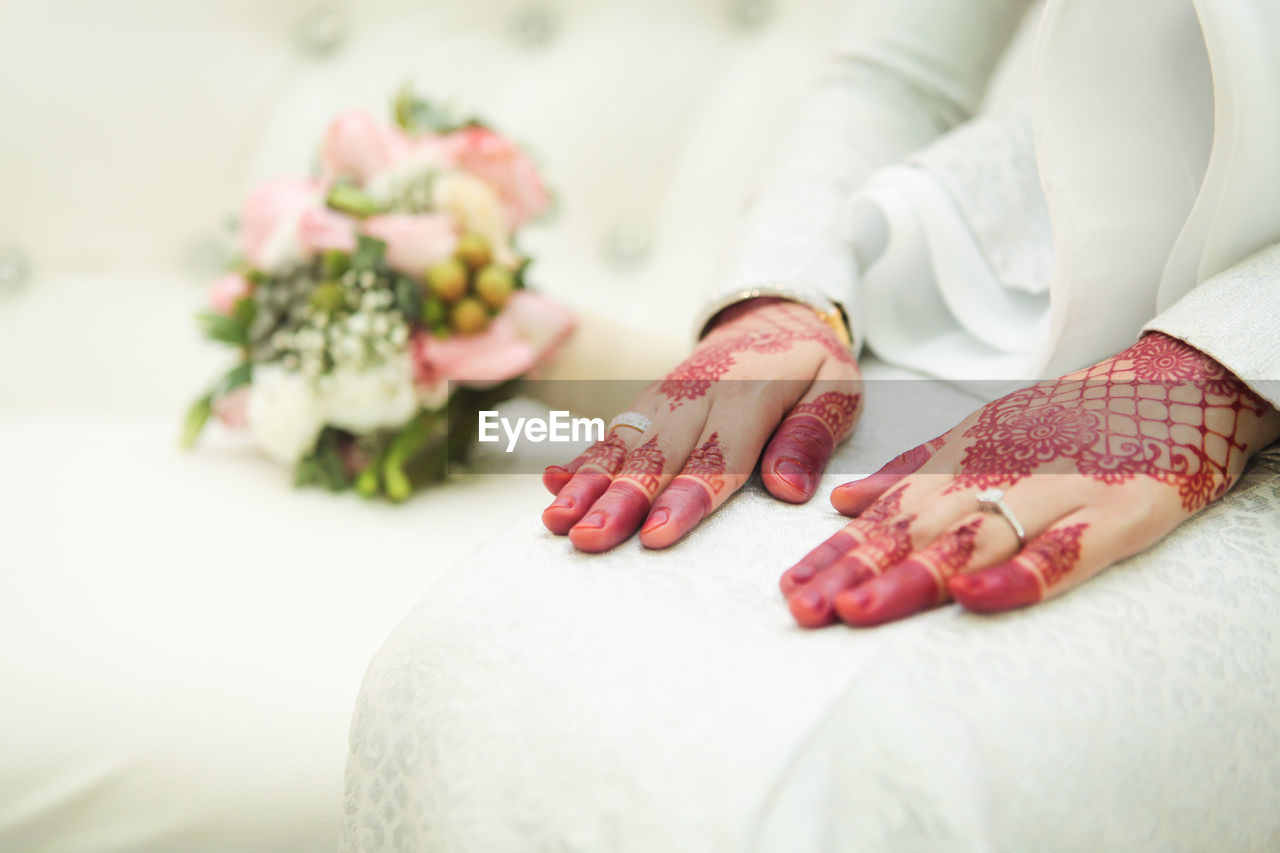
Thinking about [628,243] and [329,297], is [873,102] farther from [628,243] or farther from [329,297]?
[329,297]

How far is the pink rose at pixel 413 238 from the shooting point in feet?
2.62

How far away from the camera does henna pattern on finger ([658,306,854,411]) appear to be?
59 cm

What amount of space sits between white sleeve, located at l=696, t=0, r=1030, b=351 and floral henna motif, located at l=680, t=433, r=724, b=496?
29 centimetres

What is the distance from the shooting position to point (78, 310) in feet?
3.92

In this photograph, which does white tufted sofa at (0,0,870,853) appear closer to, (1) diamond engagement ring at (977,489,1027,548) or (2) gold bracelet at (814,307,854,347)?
(2) gold bracelet at (814,307,854,347)

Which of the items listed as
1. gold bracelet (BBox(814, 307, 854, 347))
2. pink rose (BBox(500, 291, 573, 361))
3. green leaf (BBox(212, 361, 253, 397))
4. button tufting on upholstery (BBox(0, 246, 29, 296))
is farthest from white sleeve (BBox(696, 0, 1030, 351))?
button tufting on upholstery (BBox(0, 246, 29, 296))

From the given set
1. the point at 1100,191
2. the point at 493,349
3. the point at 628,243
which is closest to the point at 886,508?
the point at 1100,191

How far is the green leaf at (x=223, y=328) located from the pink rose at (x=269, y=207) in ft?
0.21

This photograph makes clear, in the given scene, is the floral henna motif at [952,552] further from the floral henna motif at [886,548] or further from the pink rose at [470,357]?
the pink rose at [470,357]

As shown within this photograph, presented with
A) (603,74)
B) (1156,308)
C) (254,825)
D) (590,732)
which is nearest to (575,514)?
Answer: (590,732)

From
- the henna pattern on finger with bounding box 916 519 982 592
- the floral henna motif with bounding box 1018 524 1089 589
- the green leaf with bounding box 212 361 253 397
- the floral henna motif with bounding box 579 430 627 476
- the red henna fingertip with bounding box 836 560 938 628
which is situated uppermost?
the floral henna motif with bounding box 1018 524 1089 589

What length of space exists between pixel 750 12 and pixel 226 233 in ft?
2.83

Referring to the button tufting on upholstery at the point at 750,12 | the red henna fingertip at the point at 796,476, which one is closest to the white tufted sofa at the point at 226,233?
the button tufting on upholstery at the point at 750,12

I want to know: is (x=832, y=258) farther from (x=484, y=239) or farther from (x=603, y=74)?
(x=603, y=74)
